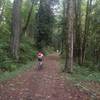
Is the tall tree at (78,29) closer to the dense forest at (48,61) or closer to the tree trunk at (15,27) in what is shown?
the dense forest at (48,61)

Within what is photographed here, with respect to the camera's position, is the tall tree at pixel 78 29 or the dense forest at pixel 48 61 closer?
the dense forest at pixel 48 61

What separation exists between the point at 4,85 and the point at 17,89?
91cm

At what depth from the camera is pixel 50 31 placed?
35.0m

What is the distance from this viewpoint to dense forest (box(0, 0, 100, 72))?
45.2 feet

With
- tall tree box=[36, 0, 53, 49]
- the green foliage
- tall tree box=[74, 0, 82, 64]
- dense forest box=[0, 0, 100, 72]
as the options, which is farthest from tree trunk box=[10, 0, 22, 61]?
tall tree box=[36, 0, 53, 49]

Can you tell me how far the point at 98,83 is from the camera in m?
10.5

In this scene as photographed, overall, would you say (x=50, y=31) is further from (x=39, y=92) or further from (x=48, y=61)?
(x=39, y=92)

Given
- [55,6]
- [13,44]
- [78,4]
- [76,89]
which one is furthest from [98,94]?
[55,6]

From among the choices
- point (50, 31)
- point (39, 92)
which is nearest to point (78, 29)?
point (50, 31)

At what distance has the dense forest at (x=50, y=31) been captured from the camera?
13.8 metres

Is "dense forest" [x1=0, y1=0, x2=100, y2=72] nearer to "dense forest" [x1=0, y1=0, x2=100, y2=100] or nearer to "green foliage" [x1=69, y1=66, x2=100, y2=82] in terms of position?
"dense forest" [x1=0, y1=0, x2=100, y2=100]

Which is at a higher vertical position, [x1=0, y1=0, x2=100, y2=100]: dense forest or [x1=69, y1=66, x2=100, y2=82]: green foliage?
[x1=0, y1=0, x2=100, y2=100]: dense forest

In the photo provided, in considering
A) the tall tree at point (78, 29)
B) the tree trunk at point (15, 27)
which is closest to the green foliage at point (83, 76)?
the tree trunk at point (15, 27)

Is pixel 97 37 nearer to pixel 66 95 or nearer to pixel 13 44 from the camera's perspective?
pixel 13 44
